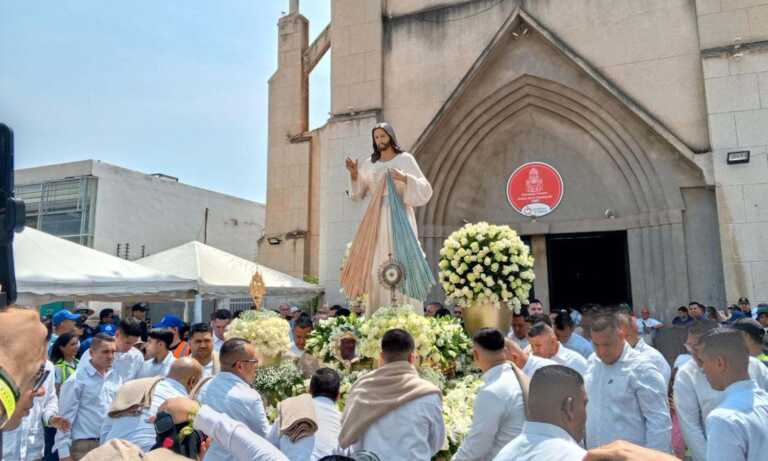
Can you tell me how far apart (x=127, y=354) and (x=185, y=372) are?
1.98 meters

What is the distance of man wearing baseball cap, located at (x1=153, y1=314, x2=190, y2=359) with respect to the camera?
6102 mm

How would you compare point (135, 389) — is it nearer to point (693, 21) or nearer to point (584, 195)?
point (584, 195)

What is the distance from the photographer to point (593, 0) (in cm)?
1278

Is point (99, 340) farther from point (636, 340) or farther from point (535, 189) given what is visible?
point (535, 189)

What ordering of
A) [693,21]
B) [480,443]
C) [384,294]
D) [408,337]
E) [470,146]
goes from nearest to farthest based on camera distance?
[480,443], [408,337], [384,294], [693,21], [470,146]

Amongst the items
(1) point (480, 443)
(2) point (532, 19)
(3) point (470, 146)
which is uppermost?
(2) point (532, 19)

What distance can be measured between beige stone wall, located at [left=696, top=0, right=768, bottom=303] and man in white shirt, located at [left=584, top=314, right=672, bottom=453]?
346 inches

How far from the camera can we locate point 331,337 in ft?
18.3

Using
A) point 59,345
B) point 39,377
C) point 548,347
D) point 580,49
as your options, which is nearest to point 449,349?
point 548,347

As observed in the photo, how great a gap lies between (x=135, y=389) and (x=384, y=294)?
2.94 m

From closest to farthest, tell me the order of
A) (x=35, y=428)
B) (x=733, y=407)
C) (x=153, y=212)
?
(x=733, y=407) < (x=35, y=428) < (x=153, y=212)

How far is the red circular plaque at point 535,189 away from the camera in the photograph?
13609 mm

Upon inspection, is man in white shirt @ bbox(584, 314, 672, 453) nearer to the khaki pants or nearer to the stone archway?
the khaki pants

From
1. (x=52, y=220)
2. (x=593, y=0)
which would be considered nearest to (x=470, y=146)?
(x=593, y=0)
